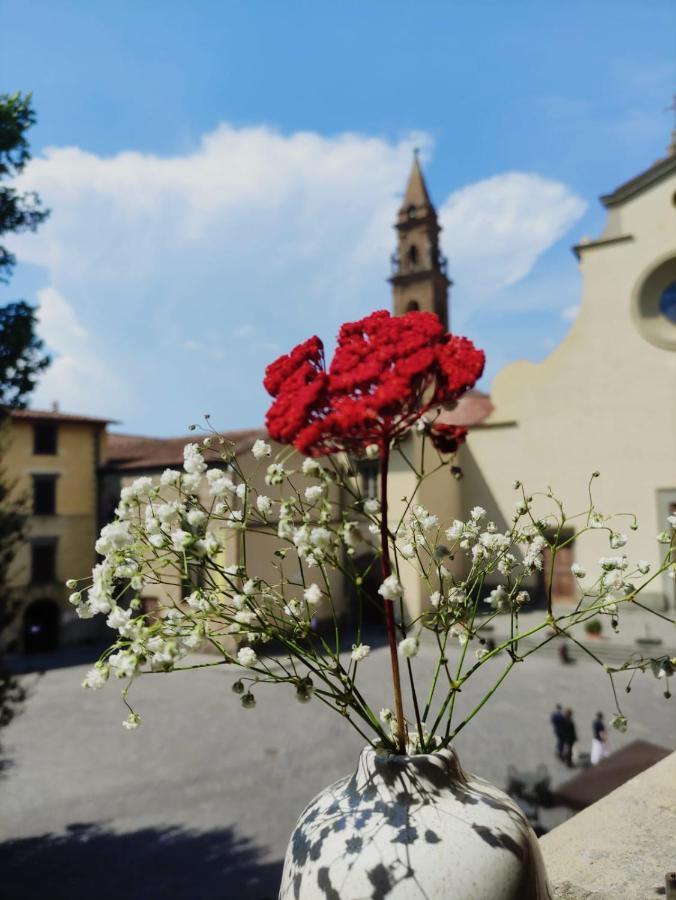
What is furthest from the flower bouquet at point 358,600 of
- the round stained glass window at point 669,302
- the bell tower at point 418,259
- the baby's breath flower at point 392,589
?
the bell tower at point 418,259

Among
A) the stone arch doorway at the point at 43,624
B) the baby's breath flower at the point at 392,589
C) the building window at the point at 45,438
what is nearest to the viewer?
the baby's breath flower at the point at 392,589

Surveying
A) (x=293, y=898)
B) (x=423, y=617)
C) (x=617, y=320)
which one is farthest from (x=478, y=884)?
(x=617, y=320)

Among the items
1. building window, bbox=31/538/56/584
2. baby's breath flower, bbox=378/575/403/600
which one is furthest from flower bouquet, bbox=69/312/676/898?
building window, bbox=31/538/56/584

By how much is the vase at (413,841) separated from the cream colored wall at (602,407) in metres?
19.7

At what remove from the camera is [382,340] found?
1631 millimetres

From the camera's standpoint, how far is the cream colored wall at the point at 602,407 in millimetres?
21281

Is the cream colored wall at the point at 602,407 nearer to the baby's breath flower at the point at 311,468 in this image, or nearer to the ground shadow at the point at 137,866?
the ground shadow at the point at 137,866

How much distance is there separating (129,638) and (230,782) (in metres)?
10.7

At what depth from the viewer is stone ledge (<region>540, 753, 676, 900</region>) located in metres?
2.28

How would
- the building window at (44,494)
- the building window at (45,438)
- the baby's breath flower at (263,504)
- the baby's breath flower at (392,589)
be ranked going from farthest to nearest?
the building window at (45,438) < the building window at (44,494) < the baby's breath flower at (263,504) < the baby's breath flower at (392,589)

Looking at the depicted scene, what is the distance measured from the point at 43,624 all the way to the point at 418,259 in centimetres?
2272

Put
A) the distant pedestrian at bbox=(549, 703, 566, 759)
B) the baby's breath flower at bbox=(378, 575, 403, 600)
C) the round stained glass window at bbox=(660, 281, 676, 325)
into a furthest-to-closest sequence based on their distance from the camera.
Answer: the round stained glass window at bbox=(660, 281, 676, 325)
the distant pedestrian at bbox=(549, 703, 566, 759)
the baby's breath flower at bbox=(378, 575, 403, 600)

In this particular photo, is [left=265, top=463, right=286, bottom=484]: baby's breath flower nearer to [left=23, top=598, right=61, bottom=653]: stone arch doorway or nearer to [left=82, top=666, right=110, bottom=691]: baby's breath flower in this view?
[left=82, top=666, right=110, bottom=691]: baby's breath flower

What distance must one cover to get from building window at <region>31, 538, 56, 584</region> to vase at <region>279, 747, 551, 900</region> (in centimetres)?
2343
